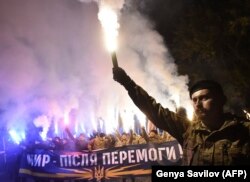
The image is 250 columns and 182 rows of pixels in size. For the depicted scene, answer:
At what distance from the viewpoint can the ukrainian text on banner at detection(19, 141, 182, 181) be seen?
26.0 feet

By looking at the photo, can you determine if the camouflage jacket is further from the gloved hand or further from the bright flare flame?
the bright flare flame

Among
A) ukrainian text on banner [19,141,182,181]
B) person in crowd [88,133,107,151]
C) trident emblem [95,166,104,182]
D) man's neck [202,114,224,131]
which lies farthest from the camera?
person in crowd [88,133,107,151]

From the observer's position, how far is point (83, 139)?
9227 millimetres

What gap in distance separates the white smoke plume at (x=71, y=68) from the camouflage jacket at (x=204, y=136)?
446 inches

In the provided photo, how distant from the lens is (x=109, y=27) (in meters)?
3.39

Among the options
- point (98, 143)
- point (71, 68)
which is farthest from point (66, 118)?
point (98, 143)

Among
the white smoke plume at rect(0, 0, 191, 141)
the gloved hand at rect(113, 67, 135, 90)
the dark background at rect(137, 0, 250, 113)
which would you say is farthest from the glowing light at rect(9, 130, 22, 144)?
the gloved hand at rect(113, 67, 135, 90)

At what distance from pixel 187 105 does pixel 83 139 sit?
15.2 ft

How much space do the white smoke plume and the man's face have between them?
11503mm

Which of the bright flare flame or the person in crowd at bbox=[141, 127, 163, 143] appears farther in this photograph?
the person in crowd at bbox=[141, 127, 163, 143]

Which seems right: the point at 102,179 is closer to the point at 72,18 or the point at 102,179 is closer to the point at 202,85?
the point at 202,85

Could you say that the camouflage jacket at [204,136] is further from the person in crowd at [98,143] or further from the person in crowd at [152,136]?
the person in crowd at [98,143]

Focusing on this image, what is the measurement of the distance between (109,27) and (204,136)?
1.33 m

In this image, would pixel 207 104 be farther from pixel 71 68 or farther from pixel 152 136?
pixel 71 68
